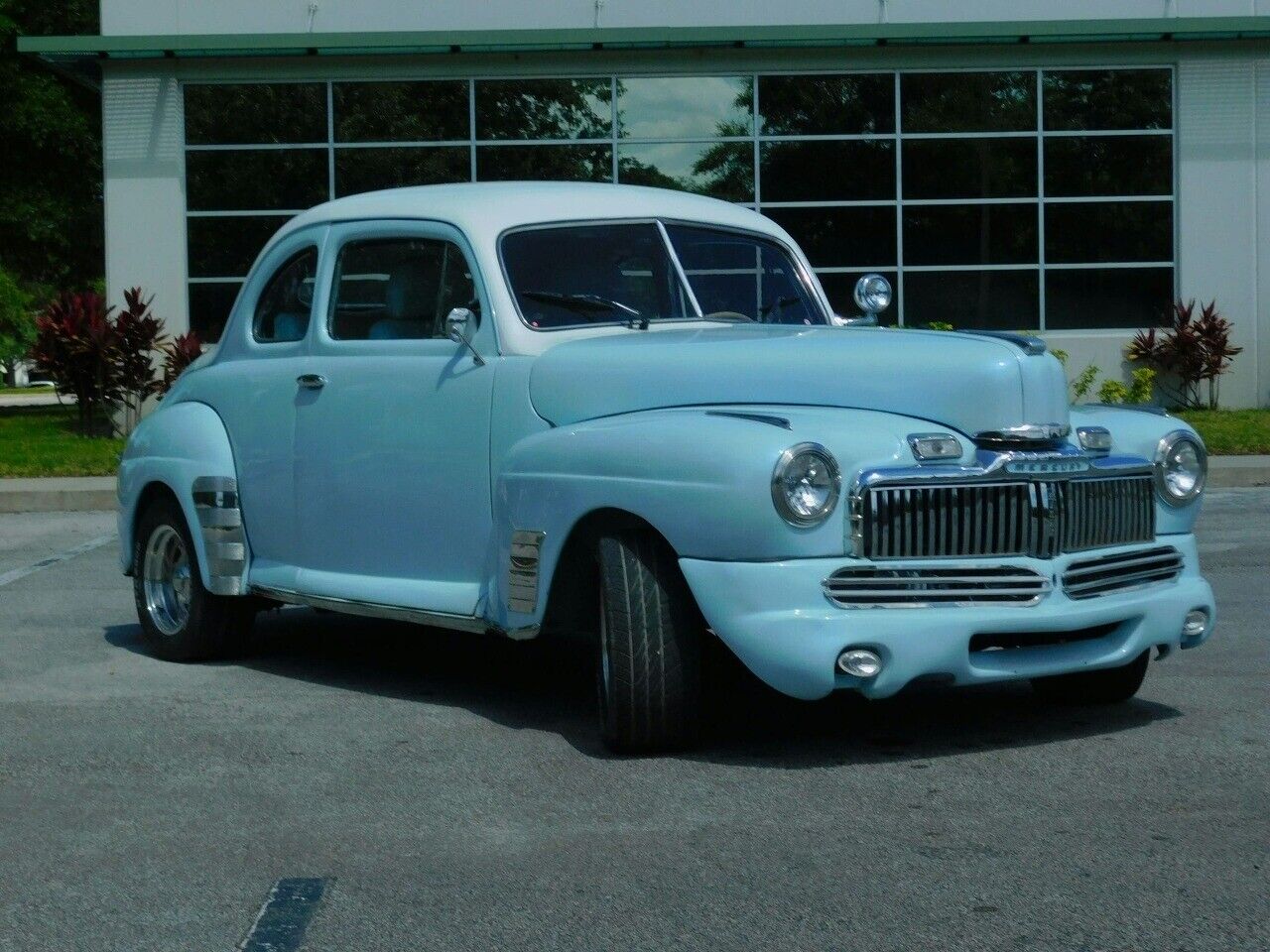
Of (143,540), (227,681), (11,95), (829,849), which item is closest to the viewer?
(829,849)

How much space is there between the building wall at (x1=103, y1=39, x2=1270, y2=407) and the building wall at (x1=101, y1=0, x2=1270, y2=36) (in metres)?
0.52

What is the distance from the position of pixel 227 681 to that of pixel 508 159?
58.3 ft

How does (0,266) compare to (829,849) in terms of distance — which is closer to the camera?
(829,849)

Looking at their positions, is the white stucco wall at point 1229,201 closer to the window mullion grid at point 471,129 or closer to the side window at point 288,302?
the window mullion grid at point 471,129

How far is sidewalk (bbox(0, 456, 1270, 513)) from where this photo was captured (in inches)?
647

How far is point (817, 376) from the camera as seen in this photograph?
19.2 ft

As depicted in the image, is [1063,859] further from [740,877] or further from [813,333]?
[813,333]

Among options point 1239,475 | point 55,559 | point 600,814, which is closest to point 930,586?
point 600,814

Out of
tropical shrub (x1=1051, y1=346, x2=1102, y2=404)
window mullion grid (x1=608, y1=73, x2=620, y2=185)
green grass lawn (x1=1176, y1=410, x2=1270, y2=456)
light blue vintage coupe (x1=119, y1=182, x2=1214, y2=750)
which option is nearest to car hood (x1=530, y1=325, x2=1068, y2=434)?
light blue vintage coupe (x1=119, y1=182, x2=1214, y2=750)

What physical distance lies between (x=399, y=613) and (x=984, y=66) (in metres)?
19.0

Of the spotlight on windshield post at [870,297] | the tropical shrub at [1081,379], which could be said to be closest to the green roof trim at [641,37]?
the tropical shrub at [1081,379]

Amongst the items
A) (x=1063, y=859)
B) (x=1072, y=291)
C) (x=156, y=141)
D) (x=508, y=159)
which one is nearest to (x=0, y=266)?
(x=156, y=141)

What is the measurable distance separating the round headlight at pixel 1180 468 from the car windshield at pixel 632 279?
1622 mm

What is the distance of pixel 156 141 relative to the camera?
24.1 meters
